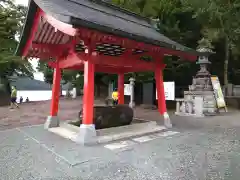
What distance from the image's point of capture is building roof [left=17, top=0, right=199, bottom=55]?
13.7 ft

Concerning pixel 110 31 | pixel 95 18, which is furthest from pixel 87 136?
pixel 95 18

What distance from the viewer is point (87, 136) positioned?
5074 millimetres

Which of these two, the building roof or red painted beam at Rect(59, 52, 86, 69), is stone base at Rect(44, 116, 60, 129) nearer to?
red painted beam at Rect(59, 52, 86, 69)

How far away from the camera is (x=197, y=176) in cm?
319

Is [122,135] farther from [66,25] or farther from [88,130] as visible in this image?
[66,25]

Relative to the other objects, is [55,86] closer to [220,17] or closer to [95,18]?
[95,18]

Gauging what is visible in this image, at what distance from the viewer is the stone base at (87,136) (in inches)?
199

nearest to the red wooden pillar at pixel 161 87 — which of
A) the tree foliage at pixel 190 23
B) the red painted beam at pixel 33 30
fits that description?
the red painted beam at pixel 33 30

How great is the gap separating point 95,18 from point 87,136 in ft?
10.5

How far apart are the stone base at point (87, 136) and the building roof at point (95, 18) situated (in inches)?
98.4

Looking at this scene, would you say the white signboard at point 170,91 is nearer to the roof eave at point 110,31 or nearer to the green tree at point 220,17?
the green tree at point 220,17

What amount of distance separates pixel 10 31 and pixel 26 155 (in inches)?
595

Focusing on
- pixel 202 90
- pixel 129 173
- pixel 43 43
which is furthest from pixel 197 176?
pixel 202 90

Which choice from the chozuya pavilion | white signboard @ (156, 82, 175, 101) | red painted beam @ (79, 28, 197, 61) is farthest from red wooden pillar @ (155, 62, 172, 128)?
white signboard @ (156, 82, 175, 101)
